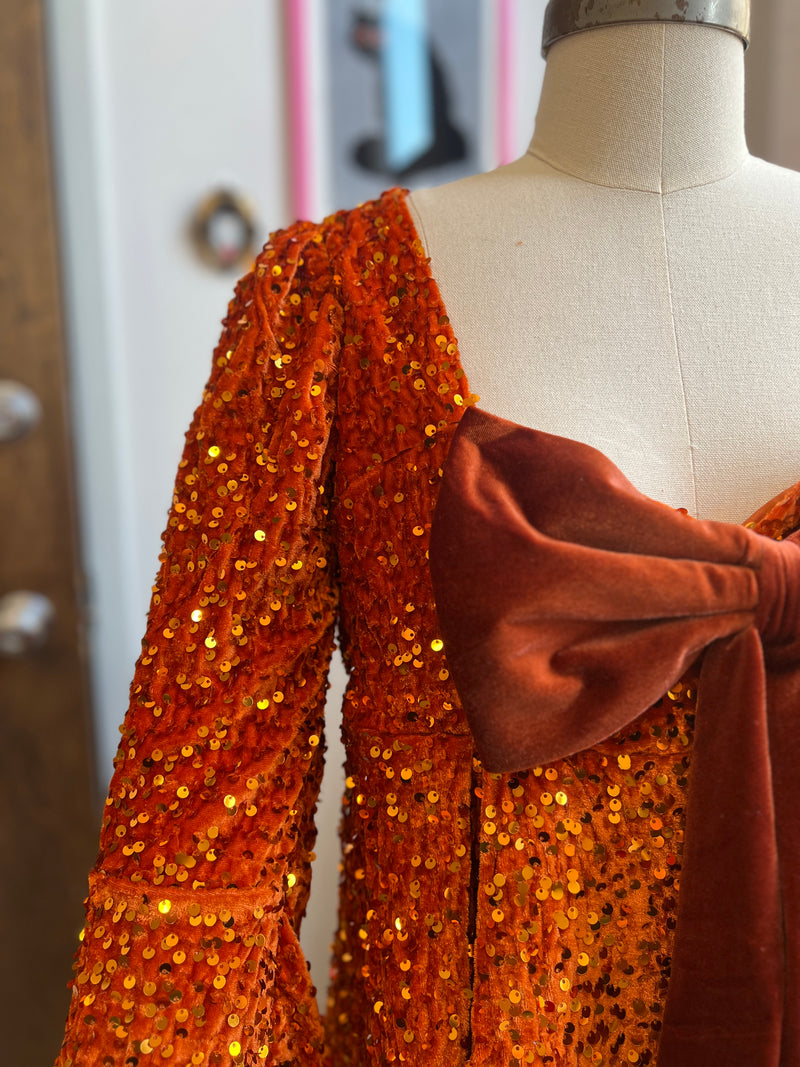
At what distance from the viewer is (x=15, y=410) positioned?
1.16 m

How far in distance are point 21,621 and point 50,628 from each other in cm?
4

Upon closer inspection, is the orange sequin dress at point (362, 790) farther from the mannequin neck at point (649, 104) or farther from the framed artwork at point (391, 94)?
the framed artwork at point (391, 94)

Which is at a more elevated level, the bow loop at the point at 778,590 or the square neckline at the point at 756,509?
the square neckline at the point at 756,509

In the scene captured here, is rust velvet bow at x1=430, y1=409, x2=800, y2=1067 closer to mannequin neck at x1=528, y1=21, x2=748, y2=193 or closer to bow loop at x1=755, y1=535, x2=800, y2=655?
bow loop at x1=755, y1=535, x2=800, y2=655

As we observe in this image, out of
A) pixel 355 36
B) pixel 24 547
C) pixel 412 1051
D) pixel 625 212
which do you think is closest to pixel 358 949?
pixel 412 1051

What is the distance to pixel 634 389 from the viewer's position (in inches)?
20.8

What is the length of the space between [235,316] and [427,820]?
330mm

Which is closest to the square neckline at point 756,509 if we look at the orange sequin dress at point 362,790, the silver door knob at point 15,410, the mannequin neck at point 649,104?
the orange sequin dress at point 362,790

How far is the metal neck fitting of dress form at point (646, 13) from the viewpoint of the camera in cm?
54

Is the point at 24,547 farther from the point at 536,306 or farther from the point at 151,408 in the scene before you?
the point at 536,306

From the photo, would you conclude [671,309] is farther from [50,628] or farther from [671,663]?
[50,628]

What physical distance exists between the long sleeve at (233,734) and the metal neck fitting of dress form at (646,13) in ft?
0.69

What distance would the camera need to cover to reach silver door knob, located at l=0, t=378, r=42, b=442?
116cm

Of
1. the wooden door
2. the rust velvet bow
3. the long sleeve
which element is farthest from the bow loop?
the wooden door
